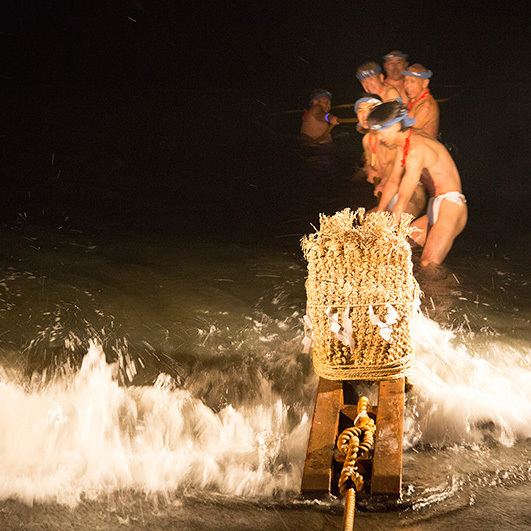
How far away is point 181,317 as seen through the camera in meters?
4.01

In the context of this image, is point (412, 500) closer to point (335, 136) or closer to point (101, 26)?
point (335, 136)

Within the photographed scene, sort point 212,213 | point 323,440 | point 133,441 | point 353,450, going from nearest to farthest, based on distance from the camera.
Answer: point 353,450 < point 323,440 < point 133,441 < point 212,213

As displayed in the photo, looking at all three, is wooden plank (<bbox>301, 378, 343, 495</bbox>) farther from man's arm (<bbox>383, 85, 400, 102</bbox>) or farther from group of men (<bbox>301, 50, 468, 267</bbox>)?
man's arm (<bbox>383, 85, 400, 102</bbox>)

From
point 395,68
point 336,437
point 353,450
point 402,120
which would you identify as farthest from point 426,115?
point 353,450

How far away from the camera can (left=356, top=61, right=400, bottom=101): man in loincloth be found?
14.3 ft

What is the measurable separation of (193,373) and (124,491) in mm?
1113

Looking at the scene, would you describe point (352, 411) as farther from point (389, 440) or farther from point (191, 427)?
point (191, 427)

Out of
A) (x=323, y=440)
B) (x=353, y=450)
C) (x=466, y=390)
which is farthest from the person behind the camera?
(x=466, y=390)

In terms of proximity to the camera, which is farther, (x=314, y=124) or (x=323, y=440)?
(x=314, y=124)

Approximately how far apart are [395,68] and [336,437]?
2794mm

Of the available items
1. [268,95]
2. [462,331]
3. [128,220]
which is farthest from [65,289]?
[462,331]

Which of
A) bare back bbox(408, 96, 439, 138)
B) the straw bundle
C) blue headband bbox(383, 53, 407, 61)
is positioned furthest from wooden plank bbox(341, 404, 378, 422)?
blue headband bbox(383, 53, 407, 61)

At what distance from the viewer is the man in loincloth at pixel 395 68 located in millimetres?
4355

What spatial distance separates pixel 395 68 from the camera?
438 centimetres
